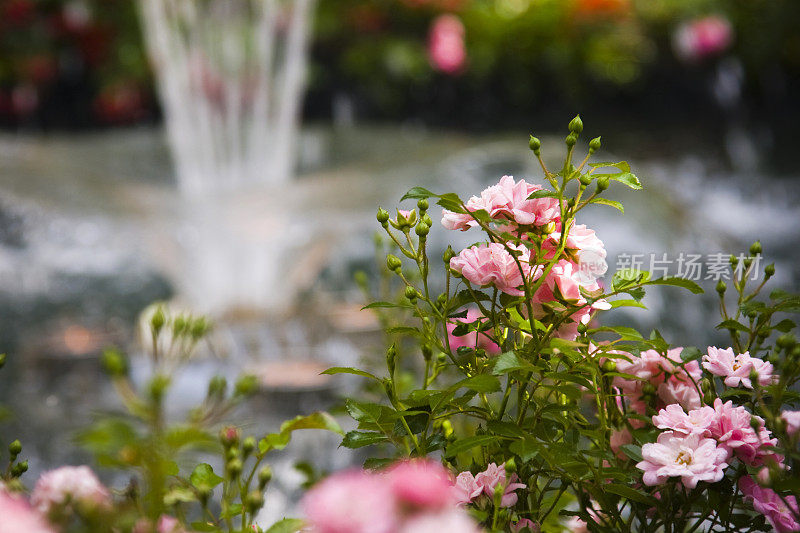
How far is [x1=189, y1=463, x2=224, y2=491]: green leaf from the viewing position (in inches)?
16.2

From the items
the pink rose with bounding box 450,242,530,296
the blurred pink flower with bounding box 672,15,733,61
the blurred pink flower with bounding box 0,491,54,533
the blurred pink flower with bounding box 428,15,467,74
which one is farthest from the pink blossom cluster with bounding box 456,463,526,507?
the blurred pink flower with bounding box 672,15,733,61

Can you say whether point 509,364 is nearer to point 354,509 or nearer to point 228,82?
point 354,509

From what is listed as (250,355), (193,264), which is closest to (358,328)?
(250,355)

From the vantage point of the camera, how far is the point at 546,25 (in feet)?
10.7

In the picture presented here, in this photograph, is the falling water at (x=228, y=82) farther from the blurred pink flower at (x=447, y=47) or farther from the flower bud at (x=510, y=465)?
the flower bud at (x=510, y=465)

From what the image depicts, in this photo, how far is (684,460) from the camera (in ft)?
1.33

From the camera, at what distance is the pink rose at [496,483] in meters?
0.42

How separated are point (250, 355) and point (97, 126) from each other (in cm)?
223

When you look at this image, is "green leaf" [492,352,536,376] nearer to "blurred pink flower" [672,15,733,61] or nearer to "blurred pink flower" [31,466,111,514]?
"blurred pink flower" [31,466,111,514]

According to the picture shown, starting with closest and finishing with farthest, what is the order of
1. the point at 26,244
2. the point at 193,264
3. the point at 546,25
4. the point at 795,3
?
1. the point at 193,264
2. the point at 26,244
3. the point at 795,3
4. the point at 546,25

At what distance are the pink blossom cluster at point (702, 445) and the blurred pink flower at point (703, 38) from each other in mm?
3007

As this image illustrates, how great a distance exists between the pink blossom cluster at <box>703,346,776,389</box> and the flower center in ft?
0.21

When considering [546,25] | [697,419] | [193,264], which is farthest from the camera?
[546,25]

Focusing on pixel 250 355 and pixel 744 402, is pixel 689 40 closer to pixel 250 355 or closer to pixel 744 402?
pixel 250 355
